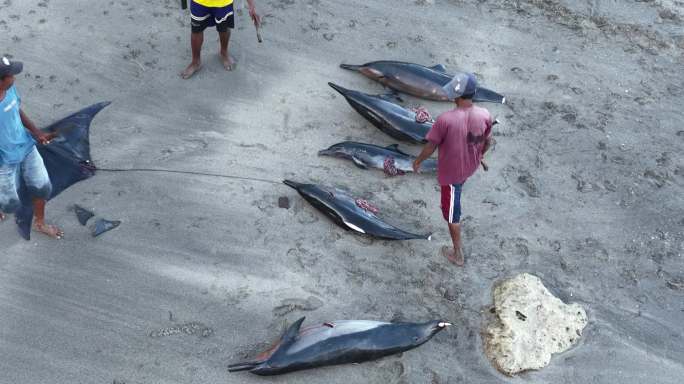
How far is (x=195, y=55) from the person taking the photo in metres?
6.37

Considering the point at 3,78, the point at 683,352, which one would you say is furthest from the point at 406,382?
the point at 3,78

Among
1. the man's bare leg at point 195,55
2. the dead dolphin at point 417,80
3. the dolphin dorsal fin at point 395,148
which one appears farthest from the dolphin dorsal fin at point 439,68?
the man's bare leg at point 195,55

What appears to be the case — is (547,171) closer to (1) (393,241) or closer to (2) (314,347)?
(1) (393,241)

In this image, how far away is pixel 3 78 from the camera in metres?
3.85

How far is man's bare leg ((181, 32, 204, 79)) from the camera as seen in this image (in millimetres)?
6180

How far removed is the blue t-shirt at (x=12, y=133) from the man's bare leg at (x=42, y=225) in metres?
0.48

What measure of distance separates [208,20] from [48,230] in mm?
2801

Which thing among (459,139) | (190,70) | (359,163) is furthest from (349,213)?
(190,70)

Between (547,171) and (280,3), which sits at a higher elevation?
(280,3)

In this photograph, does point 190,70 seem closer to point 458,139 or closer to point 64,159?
Answer: point 64,159

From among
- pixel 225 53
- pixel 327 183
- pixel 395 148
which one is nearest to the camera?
pixel 327 183

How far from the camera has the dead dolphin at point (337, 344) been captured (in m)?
4.05

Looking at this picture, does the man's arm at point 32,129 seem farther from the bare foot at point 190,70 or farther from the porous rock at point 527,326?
the porous rock at point 527,326

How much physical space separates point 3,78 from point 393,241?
329 cm
